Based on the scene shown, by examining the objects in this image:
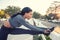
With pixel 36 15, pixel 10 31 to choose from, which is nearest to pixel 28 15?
pixel 36 15

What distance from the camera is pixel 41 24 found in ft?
6.42

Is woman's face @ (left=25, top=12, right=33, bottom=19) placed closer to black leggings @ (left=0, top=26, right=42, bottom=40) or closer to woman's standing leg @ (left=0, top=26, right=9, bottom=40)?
black leggings @ (left=0, top=26, right=42, bottom=40)

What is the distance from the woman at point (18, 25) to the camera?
187 cm

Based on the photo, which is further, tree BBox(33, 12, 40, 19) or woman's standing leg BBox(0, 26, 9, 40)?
tree BBox(33, 12, 40, 19)

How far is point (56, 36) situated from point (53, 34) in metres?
0.05

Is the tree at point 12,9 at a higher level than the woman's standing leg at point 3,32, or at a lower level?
higher

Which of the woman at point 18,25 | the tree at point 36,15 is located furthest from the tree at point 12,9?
the tree at point 36,15

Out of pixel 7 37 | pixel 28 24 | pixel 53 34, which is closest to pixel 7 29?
pixel 7 37

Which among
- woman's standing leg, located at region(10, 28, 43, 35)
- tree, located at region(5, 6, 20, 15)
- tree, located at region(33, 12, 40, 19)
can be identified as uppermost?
tree, located at region(5, 6, 20, 15)

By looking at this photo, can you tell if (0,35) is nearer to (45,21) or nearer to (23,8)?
(23,8)

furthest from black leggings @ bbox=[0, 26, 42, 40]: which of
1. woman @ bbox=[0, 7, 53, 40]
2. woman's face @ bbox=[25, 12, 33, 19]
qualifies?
woman's face @ bbox=[25, 12, 33, 19]

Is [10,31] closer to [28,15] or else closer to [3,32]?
[3,32]

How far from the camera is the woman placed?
1.87 m

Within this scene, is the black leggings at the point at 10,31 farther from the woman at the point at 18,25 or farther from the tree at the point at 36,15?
the tree at the point at 36,15
